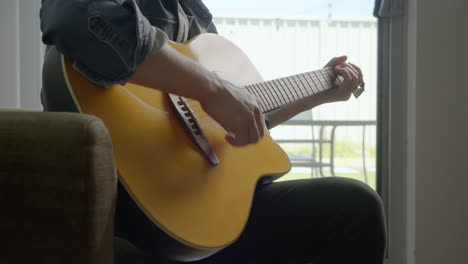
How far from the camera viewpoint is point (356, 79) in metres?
1.28

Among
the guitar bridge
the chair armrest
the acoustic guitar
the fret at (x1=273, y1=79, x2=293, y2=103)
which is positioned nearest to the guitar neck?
the fret at (x1=273, y1=79, x2=293, y2=103)

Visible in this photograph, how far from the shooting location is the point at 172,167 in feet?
2.39

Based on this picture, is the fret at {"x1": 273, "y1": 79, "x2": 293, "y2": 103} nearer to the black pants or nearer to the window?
the black pants

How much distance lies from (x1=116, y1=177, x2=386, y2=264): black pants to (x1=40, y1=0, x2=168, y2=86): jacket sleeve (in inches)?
14.4

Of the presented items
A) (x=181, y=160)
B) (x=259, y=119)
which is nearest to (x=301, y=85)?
(x=259, y=119)

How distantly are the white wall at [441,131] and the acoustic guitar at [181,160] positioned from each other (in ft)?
2.64

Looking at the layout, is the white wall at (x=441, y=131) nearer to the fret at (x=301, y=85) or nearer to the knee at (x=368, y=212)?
the fret at (x=301, y=85)

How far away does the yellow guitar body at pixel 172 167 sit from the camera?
0.66m

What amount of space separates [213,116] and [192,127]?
1.6 inches

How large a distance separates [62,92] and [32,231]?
0.19 meters

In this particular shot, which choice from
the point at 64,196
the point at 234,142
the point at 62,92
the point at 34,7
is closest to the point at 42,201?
the point at 64,196

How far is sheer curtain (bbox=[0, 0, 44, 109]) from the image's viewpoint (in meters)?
1.58

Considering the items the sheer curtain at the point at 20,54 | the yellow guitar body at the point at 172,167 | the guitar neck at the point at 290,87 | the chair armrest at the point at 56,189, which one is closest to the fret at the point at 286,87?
the guitar neck at the point at 290,87

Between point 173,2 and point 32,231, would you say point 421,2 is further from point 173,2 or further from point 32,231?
point 32,231
